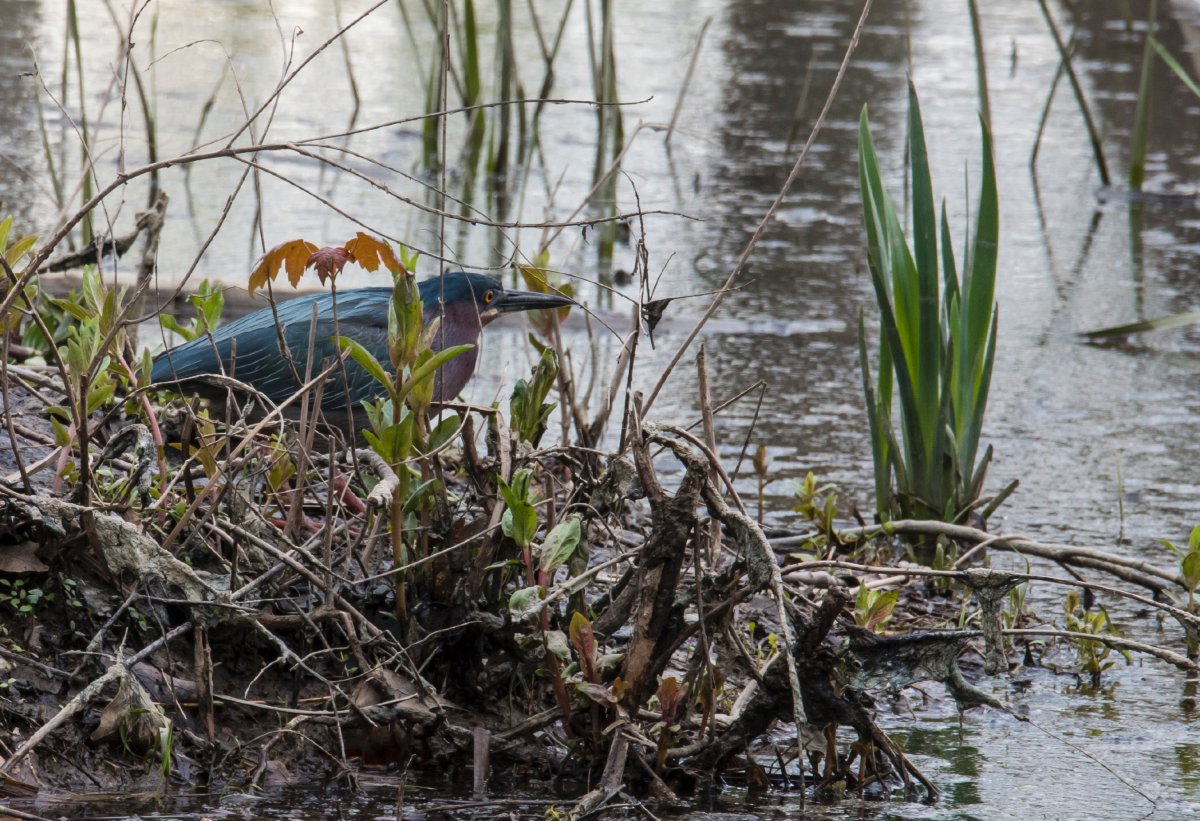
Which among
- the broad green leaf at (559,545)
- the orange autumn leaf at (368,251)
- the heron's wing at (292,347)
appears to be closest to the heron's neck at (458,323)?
the heron's wing at (292,347)

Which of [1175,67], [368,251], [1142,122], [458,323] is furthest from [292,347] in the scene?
[1142,122]

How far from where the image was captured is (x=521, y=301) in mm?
3912

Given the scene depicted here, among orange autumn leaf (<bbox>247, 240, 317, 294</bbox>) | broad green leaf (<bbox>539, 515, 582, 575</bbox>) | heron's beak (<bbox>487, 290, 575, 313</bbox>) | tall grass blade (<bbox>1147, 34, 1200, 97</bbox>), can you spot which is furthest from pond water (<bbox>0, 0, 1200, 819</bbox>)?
tall grass blade (<bbox>1147, 34, 1200, 97</bbox>)

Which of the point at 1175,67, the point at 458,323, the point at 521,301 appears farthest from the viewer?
the point at 1175,67

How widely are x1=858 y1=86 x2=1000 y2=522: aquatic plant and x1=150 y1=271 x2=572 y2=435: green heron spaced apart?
80 centimetres

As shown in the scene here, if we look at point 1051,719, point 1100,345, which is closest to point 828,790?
point 1051,719

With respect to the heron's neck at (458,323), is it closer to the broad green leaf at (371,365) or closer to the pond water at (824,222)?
the pond water at (824,222)

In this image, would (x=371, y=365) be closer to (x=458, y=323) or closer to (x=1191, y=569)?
(x=458, y=323)

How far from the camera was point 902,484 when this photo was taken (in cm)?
395

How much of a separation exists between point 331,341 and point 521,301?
1.66ft

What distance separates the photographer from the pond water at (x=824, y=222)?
10.1 ft

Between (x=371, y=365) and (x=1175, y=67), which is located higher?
(x=1175, y=67)

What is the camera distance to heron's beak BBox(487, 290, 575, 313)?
3799 mm

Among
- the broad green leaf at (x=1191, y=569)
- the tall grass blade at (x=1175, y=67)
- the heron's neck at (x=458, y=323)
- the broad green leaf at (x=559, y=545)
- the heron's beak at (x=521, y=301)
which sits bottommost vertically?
the broad green leaf at (x=1191, y=569)
